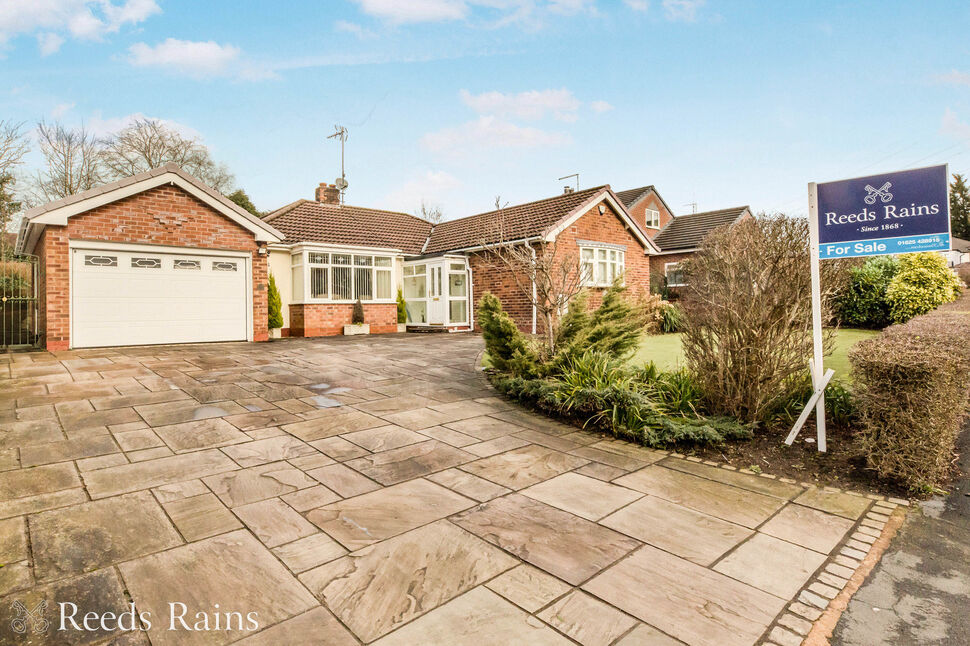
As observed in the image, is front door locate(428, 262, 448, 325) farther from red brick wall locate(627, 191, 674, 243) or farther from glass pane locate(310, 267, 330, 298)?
red brick wall locate(627, 191, 674, 243)

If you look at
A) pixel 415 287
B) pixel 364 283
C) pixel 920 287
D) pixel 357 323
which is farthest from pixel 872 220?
pixel 415 287

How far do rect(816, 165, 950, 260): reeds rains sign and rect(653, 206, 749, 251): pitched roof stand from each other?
2020 cm

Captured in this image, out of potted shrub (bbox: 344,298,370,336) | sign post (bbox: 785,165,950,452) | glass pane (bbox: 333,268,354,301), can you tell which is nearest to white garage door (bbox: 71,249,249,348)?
glass pane (bbox: 333,268,354,301)

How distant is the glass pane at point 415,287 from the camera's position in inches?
696

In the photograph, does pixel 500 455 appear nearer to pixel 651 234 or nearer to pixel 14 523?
pixel 14 523

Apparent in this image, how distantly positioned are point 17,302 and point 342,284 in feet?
25.3

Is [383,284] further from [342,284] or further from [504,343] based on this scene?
[504,343]

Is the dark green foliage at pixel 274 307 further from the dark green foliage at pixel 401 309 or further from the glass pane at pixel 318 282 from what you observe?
the dark green foliage at pixel 401 309

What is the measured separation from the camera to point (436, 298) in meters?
17.2

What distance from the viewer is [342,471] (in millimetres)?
3896

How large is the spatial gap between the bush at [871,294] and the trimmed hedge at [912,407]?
10.9m

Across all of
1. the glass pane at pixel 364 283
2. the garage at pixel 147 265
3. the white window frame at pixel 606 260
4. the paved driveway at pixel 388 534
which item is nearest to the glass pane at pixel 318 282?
the glass pane at pixel 364 283

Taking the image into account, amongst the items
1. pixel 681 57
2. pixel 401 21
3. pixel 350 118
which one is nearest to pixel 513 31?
pixel 401 21

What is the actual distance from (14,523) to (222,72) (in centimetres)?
1463
